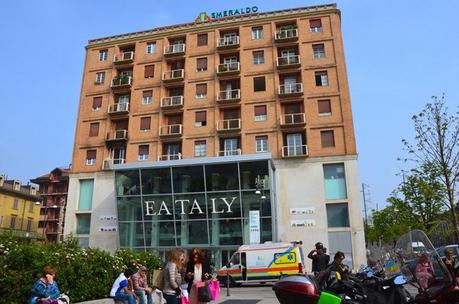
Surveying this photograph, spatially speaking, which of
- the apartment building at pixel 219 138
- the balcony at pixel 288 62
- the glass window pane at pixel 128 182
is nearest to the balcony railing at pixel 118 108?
the apartment building at pixel 219 138

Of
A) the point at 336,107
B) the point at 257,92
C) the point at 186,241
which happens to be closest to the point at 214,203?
the point at 186,241

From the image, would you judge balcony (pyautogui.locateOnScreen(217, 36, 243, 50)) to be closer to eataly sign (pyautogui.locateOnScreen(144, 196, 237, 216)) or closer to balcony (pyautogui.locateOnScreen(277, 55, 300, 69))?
balcony (pyautogui.locateOnScreen(277, 55, 300, 69))

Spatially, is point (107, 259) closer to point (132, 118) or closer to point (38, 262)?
point (38, 262)

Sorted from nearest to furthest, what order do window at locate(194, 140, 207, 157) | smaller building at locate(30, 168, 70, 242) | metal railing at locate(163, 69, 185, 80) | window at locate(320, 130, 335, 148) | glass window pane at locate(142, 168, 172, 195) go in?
glass window pane at locate(142, 168, 172, 195), window at locate(320, 130, 335, 148), window at locate(194, 140, 207, 157), metal railing at locate(163, 69, 185, 80), smaller building at locate(30, 168, 70, 242)

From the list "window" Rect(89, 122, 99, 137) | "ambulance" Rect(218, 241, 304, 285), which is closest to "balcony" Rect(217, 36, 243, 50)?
"window" Rect(89, 122, 99, 137)

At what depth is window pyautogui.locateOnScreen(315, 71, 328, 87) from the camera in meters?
31.8

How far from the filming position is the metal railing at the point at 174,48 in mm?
35806

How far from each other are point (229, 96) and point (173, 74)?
6.12 meters

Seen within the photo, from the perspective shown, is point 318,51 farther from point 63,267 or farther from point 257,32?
point 63,267

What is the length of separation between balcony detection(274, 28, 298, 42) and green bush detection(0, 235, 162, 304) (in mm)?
25194

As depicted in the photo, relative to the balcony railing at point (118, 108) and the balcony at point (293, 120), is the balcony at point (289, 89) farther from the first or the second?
the balcony railing at point (118, 108)

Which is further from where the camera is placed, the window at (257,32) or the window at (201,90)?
the window at (257,32)

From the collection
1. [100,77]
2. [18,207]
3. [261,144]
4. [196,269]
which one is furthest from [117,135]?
[18,207]

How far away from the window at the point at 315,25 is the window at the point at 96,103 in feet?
68.2
